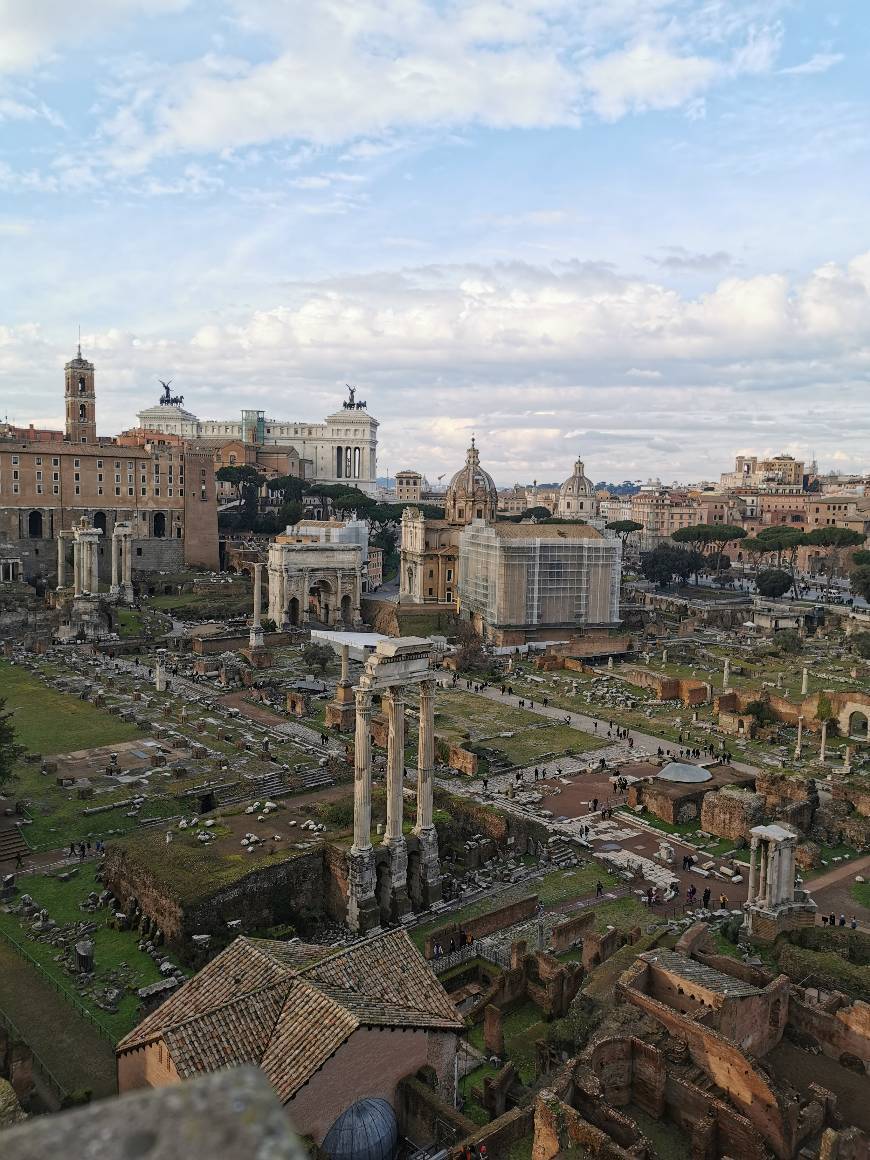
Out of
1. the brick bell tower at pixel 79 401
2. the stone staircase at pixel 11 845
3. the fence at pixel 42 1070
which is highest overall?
the brick bell tower at pixel 79 401

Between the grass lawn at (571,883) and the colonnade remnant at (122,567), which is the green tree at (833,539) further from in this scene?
the grass lawn at (571,883)

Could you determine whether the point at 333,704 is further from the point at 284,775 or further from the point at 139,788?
the point at 139,788

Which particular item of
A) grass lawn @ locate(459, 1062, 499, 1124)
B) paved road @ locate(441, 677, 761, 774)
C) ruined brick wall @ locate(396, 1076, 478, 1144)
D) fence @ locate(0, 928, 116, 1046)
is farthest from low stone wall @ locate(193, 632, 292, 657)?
ruined brick wall @ locate(396, 1076, 478, 1144)

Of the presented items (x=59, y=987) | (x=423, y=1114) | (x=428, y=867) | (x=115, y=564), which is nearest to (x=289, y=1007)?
(x=423, y=1114)

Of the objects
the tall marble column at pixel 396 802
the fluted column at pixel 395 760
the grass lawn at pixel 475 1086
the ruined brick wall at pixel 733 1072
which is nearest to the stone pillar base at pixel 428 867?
the tall marble column at pixel 396 802

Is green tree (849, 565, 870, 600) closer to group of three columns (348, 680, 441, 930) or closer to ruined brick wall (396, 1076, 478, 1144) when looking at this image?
group of three columns (348, 680, 441, 930)

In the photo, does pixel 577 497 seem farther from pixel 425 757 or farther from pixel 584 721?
pixel 425 757

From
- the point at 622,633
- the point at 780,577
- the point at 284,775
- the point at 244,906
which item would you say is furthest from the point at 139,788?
the point at 780,577
